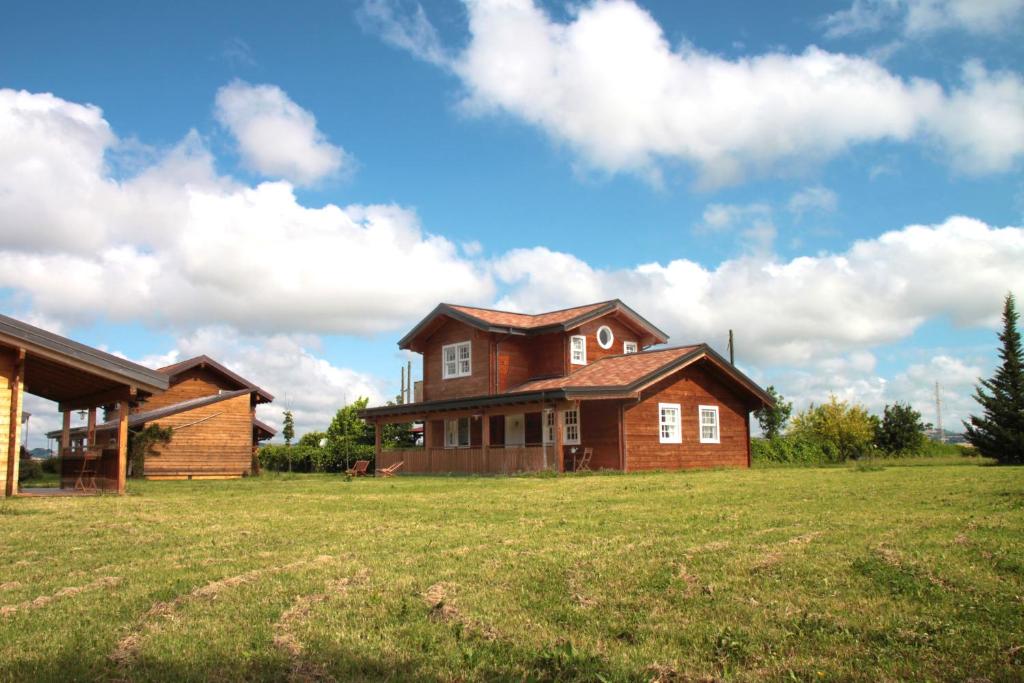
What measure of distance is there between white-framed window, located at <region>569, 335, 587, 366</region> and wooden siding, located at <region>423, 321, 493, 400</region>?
3.23m

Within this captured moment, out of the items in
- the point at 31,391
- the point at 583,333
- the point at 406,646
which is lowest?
the point at 406,646

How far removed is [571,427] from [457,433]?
280 inches

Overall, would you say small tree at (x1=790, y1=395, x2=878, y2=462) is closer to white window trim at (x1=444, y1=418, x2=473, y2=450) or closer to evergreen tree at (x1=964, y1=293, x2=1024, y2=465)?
evergreen tree at (x1=964, y1=293, x2=1024, y2=465)

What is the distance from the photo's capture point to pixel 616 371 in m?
28.7

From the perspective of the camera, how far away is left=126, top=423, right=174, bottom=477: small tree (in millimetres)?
32625

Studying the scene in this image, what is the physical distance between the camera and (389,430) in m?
45.0

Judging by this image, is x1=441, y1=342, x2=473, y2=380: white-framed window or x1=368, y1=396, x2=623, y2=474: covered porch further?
x1=441, y1=342, x2=473, y2=380: white-framed window

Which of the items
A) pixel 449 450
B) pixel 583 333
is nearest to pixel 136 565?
pixel 449 450

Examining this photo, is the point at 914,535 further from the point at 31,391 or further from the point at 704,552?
the point at 31,391

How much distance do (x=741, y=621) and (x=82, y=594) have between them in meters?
5.75

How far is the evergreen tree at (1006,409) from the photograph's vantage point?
103 feet

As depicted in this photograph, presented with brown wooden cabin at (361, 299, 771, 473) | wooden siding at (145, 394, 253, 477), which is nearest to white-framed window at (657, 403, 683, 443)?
brown wooden cabin at (361, 299, 771, 473)

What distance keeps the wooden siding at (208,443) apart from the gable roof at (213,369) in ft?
8.24

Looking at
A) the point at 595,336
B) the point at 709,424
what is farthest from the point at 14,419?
the point at 709,424
